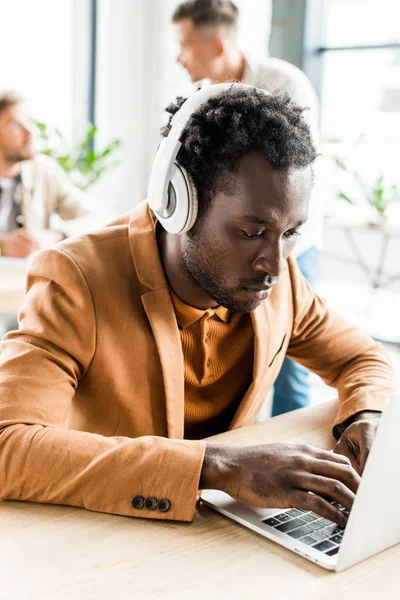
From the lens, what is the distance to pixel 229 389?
145 cm

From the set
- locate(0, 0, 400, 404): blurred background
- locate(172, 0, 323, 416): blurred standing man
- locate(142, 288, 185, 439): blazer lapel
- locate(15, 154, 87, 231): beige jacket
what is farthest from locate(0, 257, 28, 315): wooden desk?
locate(0, 0, 400, 404): blurred background

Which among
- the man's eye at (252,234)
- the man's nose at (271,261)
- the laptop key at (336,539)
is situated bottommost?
the laptop key at (336,539)

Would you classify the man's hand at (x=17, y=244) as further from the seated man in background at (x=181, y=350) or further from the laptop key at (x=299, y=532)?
the laptop key at (x=299, y=532)

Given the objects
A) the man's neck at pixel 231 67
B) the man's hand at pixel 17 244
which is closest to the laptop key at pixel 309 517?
the man's neck at pixel 231 67

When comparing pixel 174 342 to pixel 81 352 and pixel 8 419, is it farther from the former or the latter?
pixel 8 419

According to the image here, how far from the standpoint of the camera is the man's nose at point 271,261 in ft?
3.87

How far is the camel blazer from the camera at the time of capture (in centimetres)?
101

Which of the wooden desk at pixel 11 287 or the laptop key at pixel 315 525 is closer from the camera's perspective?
the laptop key at pixel 315 525

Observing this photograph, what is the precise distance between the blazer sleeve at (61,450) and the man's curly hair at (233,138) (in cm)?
32

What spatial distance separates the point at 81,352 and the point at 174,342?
16 centimetres

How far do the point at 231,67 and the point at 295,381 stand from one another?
1.11 m

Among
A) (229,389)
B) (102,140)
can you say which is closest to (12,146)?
(102,140)

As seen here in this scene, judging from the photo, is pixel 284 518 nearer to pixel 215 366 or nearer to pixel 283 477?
pixel 283 477

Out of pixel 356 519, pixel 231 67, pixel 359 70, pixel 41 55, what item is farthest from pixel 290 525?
pixel 41 55
